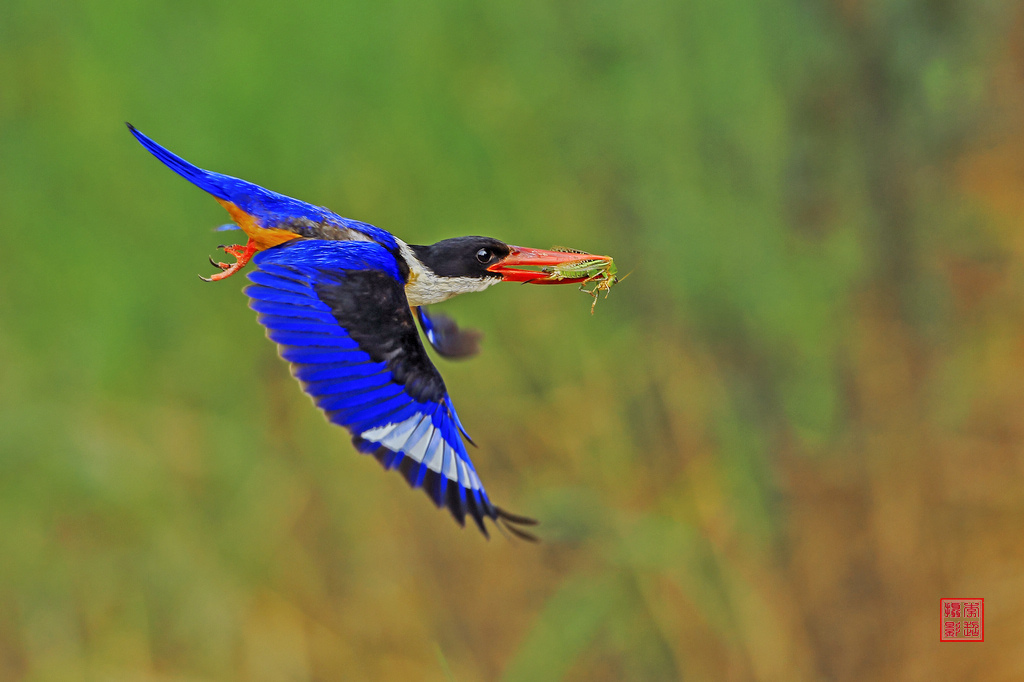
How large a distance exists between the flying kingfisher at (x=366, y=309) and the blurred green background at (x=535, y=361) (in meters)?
1.01

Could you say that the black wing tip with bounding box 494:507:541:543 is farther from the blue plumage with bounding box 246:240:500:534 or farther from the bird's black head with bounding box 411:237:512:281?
the bird's black head with bounding box 411:237:512:281

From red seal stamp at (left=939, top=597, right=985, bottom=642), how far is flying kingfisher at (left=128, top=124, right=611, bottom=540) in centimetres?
198

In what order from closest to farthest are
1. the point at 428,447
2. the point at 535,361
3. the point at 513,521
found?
the point at 513,521
the point at 428,447
the point at 535,361

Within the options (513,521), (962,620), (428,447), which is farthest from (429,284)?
(962,620)

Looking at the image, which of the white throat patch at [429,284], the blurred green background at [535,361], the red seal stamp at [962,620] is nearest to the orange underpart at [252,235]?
the white throat patch at [429,284]

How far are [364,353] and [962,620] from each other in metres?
2.14

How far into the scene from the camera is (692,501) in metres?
2.61

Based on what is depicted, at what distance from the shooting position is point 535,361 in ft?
8.34

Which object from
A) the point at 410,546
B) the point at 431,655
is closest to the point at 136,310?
the point at 410,546

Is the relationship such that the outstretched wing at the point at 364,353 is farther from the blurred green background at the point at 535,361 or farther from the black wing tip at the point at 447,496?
the blurred green background at the point at 535,361

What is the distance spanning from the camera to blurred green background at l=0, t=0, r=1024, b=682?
2.24 m

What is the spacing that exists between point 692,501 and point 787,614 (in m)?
0.39

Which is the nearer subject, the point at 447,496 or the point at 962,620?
the point at 447,496

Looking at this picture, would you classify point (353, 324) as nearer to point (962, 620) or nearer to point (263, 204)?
point (263, 204)
